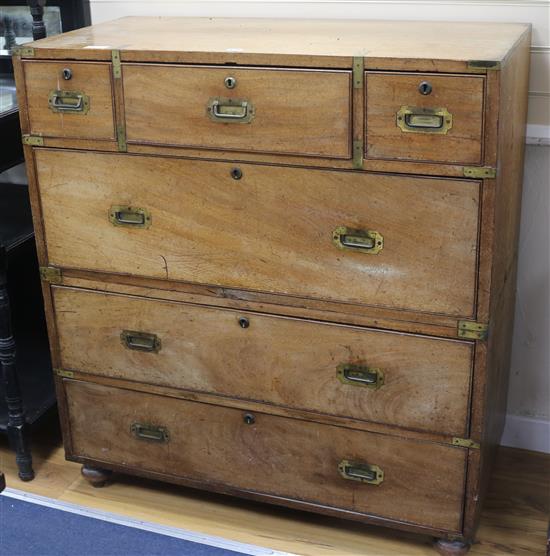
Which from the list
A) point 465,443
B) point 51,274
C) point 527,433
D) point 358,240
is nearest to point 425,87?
point 358,240

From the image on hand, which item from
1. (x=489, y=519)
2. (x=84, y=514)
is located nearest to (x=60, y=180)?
(x=84, y=514)

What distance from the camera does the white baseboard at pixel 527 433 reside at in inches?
111

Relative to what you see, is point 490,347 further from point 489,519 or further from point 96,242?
point 96,242

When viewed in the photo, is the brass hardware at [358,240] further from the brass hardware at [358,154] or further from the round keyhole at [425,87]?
the round keyhole at [425,87]

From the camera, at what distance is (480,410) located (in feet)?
7.06

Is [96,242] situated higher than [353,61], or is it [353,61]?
[353,61]

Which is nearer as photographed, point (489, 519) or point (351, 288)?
point (351, 288)

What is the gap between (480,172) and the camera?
6.37 ft

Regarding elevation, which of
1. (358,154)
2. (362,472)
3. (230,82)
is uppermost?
(230,82)

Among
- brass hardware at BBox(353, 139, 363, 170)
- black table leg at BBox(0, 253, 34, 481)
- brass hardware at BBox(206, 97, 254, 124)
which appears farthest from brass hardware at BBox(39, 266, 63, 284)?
brass hardware at BBox(353, 139, 363, 170)

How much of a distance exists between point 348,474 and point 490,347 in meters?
0.49

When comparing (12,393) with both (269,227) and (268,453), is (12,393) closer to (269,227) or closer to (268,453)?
(268,453)

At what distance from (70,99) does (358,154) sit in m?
0.70

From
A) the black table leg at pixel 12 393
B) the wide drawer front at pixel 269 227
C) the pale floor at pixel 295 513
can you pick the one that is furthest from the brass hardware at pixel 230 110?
the pale floor at pixel 295 513
